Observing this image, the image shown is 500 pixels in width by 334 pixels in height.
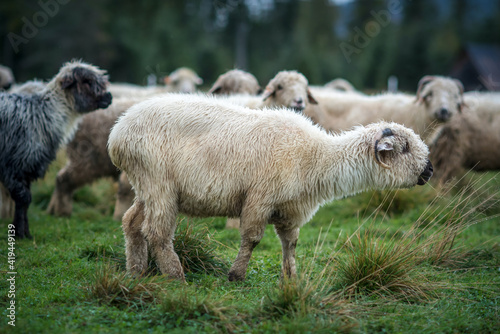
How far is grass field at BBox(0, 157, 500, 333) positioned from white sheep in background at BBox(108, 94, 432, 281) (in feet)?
1.53

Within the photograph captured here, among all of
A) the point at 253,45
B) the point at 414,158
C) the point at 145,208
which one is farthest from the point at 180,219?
the point at 253,45

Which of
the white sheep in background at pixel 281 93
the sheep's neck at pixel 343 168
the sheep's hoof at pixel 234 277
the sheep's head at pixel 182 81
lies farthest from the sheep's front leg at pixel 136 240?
the sheep's head at pixel 182 81

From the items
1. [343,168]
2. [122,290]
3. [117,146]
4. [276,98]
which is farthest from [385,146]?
[276,98]

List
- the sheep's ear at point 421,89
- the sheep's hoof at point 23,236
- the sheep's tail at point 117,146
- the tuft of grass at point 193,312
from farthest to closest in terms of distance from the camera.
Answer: the sheep's ear at point 421,89 → the sheep's hoof at point 23,236 → the sheep's tail at point 117,146 → the tuft of grass at point 193,312

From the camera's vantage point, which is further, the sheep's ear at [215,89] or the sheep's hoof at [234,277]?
the sheep's ear at [215,89]

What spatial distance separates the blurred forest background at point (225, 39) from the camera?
33.7 meters

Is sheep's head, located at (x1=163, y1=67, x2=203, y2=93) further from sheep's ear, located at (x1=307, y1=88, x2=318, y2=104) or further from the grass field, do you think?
the grass field

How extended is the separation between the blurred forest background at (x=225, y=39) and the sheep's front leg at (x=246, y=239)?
2315 cm

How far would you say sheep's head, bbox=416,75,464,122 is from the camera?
9.85 meters

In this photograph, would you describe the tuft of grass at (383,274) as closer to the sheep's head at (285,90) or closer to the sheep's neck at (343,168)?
the sheep's neck at (343,168)

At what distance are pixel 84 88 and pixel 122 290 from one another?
4407 mm

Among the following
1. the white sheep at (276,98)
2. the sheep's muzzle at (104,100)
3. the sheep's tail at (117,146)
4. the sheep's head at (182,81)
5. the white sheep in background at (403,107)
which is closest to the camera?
the sheep's tail at (117,146)

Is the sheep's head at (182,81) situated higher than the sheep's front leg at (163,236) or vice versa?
the sheep's head at (182,81)

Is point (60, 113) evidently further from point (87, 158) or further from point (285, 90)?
point (285, 90)
